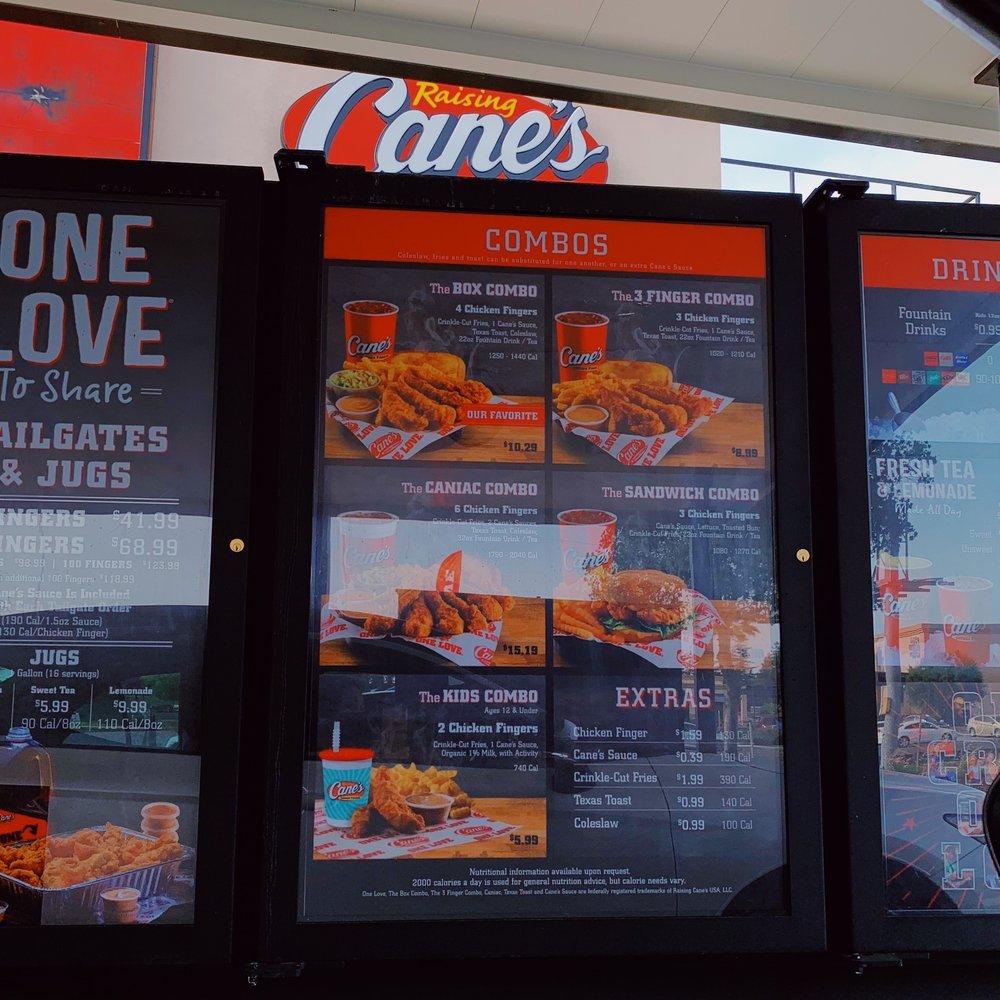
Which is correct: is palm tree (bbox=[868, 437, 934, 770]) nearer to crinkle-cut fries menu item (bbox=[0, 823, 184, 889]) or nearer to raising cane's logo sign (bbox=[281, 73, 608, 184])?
crinkle-cut fries menu item (bbox=[0, 823, 184, 889])

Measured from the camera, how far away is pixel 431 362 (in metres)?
2.29

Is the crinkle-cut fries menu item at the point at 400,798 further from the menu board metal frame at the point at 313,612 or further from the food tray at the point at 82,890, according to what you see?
the food tray at the point at 82,890

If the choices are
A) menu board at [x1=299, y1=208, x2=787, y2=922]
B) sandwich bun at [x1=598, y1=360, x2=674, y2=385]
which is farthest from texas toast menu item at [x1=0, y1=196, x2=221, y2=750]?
sandwich bun at [x1=598, y1=360, x2=674, y2=385]

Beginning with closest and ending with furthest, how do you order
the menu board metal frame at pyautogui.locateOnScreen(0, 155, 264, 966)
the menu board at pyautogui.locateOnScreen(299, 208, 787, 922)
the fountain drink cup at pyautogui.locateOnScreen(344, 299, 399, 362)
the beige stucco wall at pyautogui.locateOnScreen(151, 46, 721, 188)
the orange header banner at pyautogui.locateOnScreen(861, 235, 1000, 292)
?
the menu board metal frame at pyautogui.locateOnScreen(0, 155, 264, 966) < the menu board at pyautogui.locateOnScreen(299, 208, 787, 922) < the fountain drink cup at pyautogui.locateOnScreen(344, 299, 399, 362) < the orange header banner at pyautogui.locateOnScreen(861, 235, 1000, 292) < the beige stucco wall at pyautogui.locateOnScreen(151, 46, 721, 188)

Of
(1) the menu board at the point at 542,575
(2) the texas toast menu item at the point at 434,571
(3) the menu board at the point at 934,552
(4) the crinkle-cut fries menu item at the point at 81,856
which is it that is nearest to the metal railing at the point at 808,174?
(3) the menu board at the point at 934,552

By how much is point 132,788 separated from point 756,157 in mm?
8764

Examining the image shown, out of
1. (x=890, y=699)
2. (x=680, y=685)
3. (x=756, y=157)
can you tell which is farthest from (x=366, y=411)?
(x=756, y=157)

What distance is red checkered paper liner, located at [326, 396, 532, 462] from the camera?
7.34ft

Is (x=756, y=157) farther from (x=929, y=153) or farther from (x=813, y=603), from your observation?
(x=813, y=603)

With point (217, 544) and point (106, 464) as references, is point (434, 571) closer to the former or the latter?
point (217, 544)

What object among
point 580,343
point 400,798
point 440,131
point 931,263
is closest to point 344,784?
point 400,798

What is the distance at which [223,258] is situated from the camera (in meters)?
2.26

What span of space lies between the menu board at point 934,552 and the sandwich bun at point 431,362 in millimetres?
980

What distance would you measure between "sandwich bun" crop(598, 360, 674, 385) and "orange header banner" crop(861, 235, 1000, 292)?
0.55 metres
